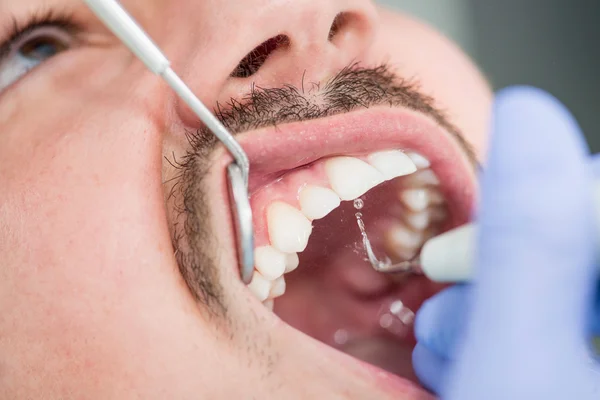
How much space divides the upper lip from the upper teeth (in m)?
0.02

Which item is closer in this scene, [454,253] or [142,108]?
[454,253]

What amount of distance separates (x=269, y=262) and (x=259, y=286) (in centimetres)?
3

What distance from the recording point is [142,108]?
63 centimetres

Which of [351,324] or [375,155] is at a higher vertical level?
[375,155]

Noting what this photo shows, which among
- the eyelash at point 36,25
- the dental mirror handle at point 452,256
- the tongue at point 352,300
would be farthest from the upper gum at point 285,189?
the eyelash at point 36,25

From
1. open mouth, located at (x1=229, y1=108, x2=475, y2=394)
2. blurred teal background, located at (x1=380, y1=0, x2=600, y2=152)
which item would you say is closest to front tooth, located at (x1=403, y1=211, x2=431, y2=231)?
open mouth, located at (x1=229, y1=108, x2=475, y2=394)

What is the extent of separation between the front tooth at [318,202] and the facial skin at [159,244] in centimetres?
9

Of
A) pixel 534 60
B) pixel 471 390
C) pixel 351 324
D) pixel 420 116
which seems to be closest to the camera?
pixel 471 390

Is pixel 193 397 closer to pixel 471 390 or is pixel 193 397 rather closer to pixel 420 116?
pixel 471 390

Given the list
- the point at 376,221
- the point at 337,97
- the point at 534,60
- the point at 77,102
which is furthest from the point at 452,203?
the point at 534,60

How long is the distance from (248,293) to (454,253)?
8.6 inches

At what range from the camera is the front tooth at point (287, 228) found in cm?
67

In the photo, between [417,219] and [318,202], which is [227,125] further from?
[417,219]

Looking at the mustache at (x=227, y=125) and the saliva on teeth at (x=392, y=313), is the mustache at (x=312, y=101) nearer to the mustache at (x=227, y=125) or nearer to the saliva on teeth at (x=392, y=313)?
the mustache at (x=227, y=125)
